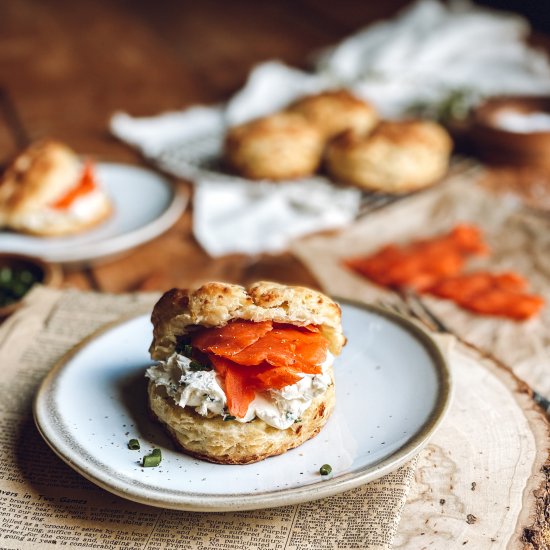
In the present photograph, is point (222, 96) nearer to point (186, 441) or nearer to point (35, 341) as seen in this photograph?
point (35, 341)

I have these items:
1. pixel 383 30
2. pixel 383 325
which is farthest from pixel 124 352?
pixel 383 30

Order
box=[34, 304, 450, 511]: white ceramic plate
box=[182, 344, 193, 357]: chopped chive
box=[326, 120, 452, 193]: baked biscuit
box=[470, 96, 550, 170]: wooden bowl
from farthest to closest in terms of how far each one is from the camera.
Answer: box=[470, 96, 550, 170]: wooden bowl, box=[326, 120, 452, 193]: baked biscuit, box=[182, 344, 193, 357]: chopped chive, box=[34, 304, 450, 511]: white ceramic plate

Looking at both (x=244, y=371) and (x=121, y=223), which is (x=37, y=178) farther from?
(x=244, y=371)

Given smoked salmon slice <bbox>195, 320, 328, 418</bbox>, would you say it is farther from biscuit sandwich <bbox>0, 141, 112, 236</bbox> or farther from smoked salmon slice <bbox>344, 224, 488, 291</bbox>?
biscuit sandwich <bbox>0, 141, 112, 236</bbox>

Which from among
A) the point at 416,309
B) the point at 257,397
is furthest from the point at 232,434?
the point at 416,309

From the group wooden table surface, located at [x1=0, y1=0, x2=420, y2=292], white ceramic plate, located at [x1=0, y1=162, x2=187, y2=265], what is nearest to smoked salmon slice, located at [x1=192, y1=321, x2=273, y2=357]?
wooden table surface, located at [x1=0, y1=0, x2=420, y2=292]

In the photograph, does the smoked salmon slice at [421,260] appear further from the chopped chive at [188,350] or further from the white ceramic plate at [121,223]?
the chopped chive at [188,350]

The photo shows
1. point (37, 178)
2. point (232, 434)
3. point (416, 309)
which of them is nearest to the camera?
point (232, 434)
